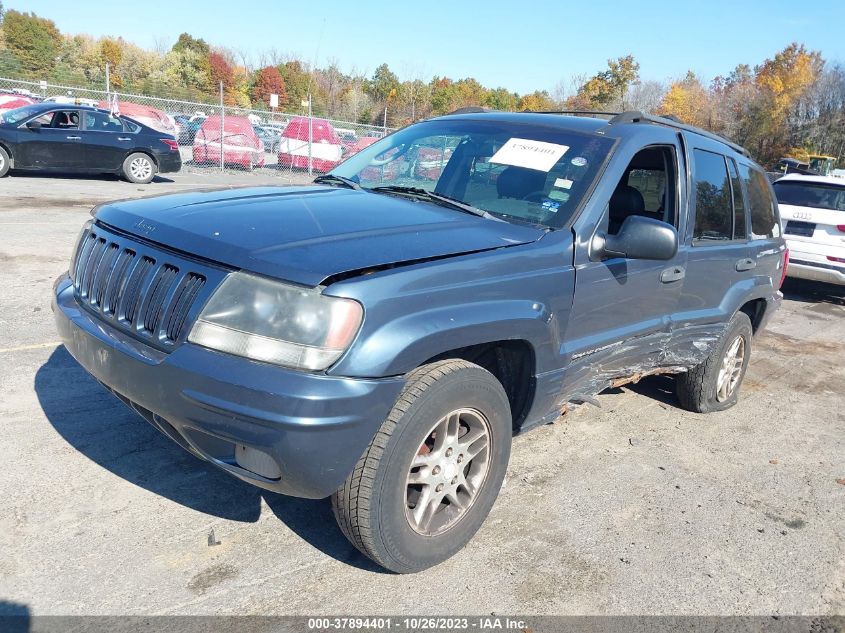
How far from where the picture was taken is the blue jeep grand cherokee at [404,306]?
7.91ft

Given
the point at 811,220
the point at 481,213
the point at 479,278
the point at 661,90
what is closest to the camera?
the point at 479,278

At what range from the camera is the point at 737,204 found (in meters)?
4.81

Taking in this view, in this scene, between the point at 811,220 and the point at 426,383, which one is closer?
the point at 426,383

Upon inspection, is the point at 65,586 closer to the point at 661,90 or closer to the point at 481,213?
the point at 481,213

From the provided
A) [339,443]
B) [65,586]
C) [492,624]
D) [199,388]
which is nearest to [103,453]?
[65,586]

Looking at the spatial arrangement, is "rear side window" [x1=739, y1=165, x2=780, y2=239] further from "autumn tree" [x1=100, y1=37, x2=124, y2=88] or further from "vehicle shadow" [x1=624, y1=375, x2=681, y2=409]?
"autumn tree" [x1=100, y1=37, x2=124, y2=88]

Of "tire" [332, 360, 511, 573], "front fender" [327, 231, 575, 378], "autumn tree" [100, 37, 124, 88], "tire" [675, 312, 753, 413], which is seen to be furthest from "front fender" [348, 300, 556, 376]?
"autumn tree" [100, 37, 124, 88]

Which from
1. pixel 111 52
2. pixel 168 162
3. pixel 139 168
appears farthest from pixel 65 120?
pixel 111 52

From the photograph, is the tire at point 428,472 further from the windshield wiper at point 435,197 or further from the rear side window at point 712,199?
the rear side window at point 712,199

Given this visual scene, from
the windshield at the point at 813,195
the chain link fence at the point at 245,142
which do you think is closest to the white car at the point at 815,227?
the windshield at the point at 813,195

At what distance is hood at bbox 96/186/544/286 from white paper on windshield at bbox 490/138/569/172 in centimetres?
54

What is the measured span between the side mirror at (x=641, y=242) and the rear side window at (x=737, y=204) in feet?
5.56

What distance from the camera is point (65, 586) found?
8.61 feet

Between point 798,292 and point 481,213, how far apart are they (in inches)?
382
